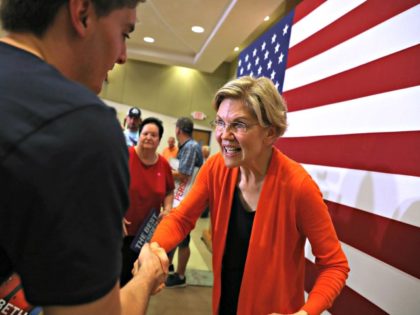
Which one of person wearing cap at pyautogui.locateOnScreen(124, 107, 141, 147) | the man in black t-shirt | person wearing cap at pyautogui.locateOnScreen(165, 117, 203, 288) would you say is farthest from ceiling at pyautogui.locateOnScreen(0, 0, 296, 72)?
the man in black t-shirt

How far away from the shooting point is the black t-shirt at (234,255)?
1.36 metres

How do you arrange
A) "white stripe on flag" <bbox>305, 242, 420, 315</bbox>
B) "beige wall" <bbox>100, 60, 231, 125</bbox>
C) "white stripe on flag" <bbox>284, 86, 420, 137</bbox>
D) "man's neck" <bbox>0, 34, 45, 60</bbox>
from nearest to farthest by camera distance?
1. "man's neck" <bbox>0, 34, 45, 60</bbox>
2. "white stripe on flag" <bbox>305, 242, 420, 315</bbox>
3. "white stripe on flag" <bbox>284, 86, 420, 137</bbox>
4. "beige wall" <bbox>100, 60, 231, 125</bbox>

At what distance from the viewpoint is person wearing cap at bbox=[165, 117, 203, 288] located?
10.2ft

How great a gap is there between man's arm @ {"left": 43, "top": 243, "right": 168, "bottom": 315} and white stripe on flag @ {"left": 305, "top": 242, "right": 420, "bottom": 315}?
0.94m

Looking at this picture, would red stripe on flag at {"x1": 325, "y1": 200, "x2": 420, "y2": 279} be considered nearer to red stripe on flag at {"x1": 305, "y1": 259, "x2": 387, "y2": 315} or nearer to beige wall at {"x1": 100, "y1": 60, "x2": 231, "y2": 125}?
red stripe on flag at {"x1": 305, "y1": 259, "x2": 387, "y2": 315}

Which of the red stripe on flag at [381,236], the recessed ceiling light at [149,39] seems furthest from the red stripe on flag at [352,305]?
the recessed ceiling light at [149,39]

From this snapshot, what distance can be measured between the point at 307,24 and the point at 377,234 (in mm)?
1597

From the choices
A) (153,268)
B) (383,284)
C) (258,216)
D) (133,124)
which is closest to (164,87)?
(133,124)

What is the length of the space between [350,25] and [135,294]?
1.78m

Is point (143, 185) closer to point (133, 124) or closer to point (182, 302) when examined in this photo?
point (133, 124)

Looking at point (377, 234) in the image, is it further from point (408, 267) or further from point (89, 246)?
point (89, 246)

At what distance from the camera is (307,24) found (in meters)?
2.32

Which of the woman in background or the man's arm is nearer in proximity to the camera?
the man's arm

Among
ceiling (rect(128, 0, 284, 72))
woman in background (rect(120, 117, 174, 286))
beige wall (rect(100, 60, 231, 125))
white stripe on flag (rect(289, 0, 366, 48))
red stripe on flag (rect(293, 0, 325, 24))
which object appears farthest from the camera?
beige wall (rect(100, 60, 231, 125))
